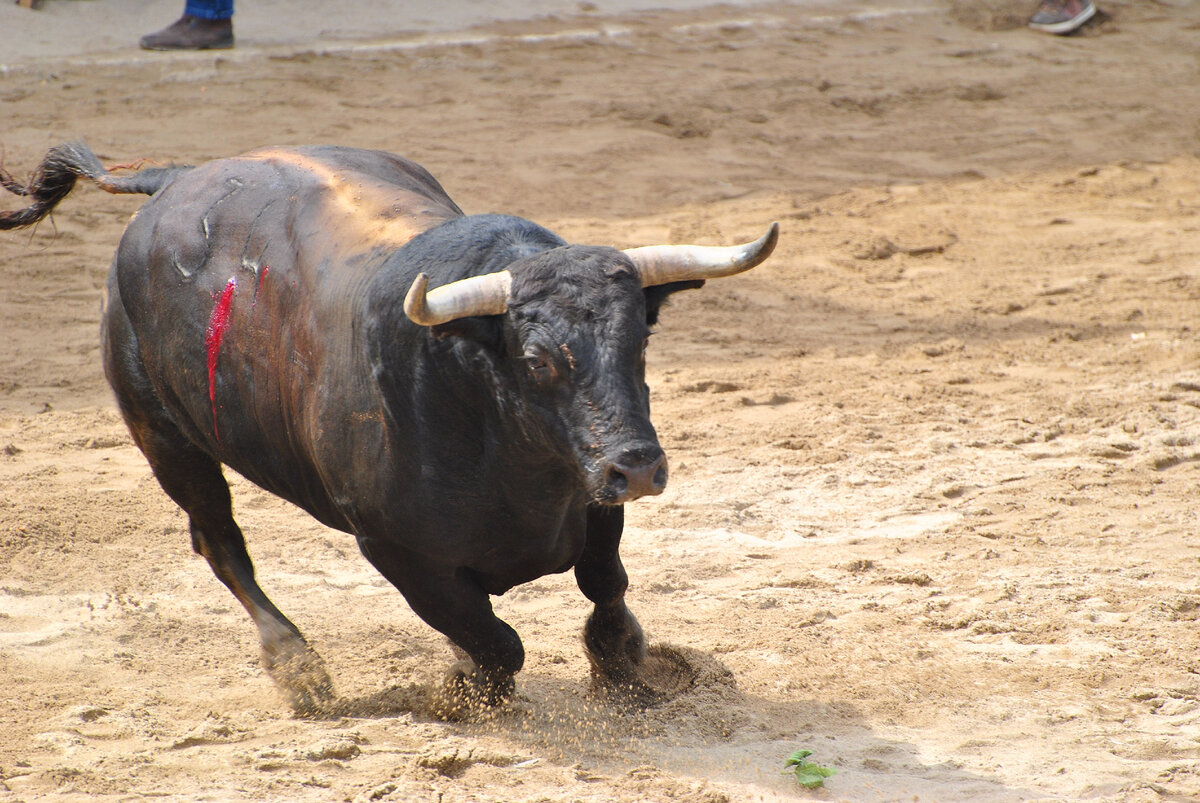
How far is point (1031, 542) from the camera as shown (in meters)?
4.75

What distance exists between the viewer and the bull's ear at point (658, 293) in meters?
3.20

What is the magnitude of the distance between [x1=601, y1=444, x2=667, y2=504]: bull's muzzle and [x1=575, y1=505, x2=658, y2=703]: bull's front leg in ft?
2.75

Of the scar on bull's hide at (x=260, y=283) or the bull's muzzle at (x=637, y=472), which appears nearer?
the bull's muzzle at (x=637, y=472)

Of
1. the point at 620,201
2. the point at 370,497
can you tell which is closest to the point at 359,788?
the point at 370,497

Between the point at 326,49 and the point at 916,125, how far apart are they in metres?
5.33

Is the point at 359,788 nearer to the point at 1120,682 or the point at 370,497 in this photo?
the point at 370,497

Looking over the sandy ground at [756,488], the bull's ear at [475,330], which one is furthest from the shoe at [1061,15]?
the bull's ear at [475,330]

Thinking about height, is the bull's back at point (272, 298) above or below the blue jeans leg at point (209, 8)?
below

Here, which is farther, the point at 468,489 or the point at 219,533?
the point at 219,533

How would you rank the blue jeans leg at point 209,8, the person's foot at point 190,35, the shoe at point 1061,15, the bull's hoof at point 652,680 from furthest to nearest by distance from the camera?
1. the shoe at point 1061,15
2. the person's foot at point 190,35
3. the blue jeans leg at point 209,8
4. the bull's hoof at point 652,680

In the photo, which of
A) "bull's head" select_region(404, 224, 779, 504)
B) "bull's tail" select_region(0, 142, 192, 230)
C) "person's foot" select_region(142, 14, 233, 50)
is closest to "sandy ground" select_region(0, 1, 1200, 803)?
"person's foot" select_region(142, 14, 233, 50)

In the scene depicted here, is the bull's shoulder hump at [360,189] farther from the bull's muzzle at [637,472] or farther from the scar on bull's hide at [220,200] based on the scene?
the bull's muzzle at [637,472]

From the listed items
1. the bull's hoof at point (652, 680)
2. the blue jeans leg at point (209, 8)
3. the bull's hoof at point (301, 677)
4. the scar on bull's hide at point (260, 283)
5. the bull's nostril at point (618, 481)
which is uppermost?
the blue jeans leg at point (209, 8)

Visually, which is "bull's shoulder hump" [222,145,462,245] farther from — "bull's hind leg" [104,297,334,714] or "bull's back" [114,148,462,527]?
"bull's hind leg" [104,297,334,714]
